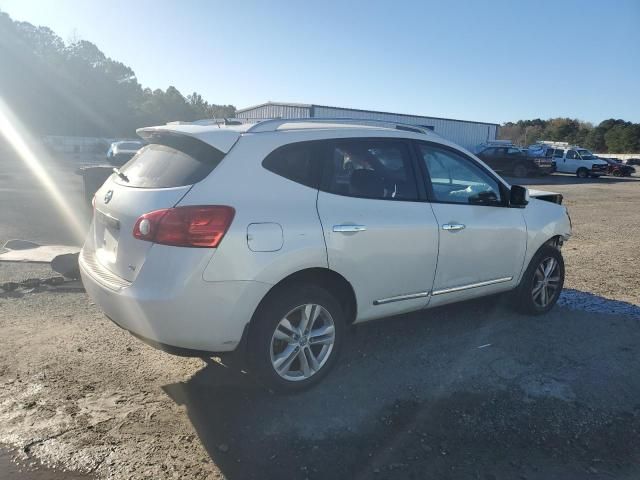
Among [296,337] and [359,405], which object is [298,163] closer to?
[296,337]

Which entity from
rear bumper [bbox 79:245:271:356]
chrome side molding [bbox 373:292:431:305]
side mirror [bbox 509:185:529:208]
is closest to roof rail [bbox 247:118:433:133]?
side mirror [bbox 509:185:529:208]

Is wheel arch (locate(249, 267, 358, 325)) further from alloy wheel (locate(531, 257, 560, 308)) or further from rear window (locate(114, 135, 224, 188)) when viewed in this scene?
alloy wheel (locate(531, 257, 560, 308))

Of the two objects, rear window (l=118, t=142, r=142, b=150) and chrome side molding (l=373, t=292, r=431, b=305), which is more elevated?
rear window (l=118, t=142, r=142, b=150)

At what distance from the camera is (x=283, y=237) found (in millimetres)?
3232

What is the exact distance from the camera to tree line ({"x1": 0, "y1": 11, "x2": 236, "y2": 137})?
60.2m

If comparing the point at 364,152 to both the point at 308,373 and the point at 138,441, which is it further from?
the point at 138,441

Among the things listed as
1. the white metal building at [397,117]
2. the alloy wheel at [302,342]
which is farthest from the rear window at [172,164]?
the white metal building at [397,117]

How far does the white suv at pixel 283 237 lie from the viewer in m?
3.05

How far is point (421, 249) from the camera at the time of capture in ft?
13.1

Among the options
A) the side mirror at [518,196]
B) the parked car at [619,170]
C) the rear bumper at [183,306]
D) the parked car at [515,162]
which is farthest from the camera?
the parked car at [619,170]

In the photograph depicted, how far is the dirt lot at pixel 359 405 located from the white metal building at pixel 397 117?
77.1ft

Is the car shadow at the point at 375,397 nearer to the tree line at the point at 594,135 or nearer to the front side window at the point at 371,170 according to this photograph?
the front side window at the point at 371,170

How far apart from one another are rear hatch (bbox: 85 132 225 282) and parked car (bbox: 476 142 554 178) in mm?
29243

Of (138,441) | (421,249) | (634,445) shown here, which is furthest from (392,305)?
(138,441)
